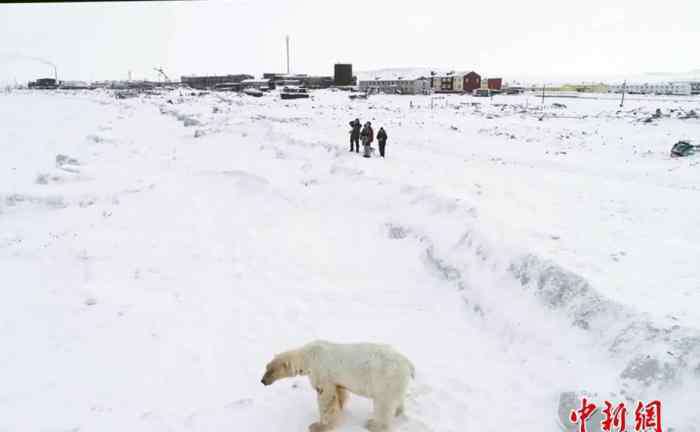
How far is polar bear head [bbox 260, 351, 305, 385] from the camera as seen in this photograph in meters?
4.93

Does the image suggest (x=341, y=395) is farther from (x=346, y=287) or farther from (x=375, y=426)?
(x=346, y=287)

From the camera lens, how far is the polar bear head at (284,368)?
493 cm

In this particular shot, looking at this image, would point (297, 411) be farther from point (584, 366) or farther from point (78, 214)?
point (78, 214)

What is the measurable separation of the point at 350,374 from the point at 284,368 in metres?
0.77

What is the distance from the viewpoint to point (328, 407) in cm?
481

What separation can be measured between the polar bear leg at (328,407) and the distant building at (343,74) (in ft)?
326

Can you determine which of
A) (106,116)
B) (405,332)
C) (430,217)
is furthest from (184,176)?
(106,116)

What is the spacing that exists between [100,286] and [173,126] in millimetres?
25840

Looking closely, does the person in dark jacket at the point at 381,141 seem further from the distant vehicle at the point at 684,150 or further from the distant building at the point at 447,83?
the distant building at the point at 447,83

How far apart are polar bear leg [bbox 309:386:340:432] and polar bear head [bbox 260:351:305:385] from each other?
1.07 ft

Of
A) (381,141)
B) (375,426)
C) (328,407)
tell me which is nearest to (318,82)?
(381,141)

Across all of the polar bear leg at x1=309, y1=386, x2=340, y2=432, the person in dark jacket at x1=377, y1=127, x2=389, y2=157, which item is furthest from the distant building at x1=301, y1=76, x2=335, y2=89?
the polar bear leg at x1=309, y1=386, x2=340, y2=432

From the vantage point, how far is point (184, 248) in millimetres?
10453

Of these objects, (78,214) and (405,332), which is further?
(78,214)
